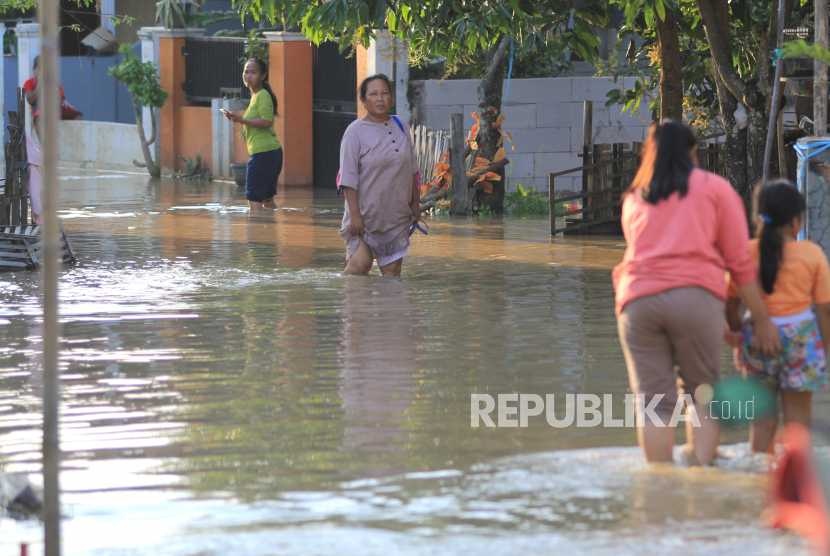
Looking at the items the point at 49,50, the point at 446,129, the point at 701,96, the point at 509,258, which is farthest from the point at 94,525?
the point at 446,129

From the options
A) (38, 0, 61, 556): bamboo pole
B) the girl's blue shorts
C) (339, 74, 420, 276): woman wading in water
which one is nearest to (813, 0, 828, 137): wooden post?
(339, 74, 420, 276): woman wading in water

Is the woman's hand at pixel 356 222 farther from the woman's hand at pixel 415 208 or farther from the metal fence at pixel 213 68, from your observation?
the metal fence at pixel 213 68

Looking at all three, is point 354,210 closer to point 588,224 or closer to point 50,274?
point 588,224

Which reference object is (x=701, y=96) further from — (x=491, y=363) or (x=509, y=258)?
(x=491, y=363)

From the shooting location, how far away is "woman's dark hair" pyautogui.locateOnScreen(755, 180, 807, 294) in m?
4.24

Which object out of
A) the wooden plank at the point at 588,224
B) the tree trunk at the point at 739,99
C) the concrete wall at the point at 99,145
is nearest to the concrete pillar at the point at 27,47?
the concrete wall at the point at 99,145

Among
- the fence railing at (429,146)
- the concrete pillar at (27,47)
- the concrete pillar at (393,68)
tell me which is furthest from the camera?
the concrete pillar at (27,47)

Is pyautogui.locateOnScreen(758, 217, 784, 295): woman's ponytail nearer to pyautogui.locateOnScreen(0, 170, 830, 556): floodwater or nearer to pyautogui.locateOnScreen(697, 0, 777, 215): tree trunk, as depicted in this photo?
pyautogui.locateOnScreen(0, 170, 830, 556): floodwater

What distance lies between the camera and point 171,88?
71.4ft

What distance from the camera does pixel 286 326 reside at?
726 cm

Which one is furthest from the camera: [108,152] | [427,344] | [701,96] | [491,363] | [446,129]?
[108,152]

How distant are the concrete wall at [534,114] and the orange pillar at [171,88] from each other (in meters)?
7.39

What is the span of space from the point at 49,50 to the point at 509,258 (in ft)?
25.2

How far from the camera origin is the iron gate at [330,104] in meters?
18.9
